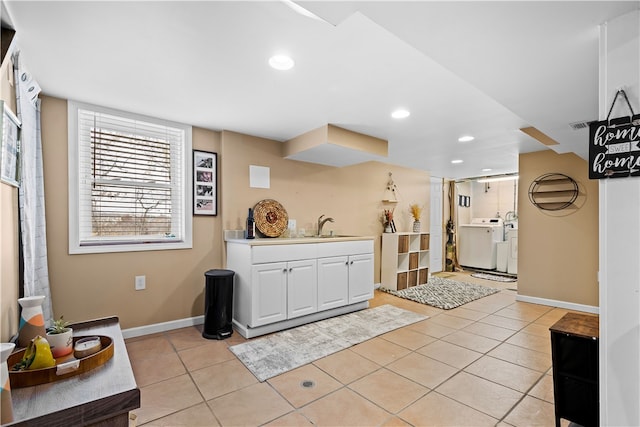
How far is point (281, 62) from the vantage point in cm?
200

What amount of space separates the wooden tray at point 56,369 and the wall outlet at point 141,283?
1519 millimetres

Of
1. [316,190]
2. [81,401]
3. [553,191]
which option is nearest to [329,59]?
[81,401]

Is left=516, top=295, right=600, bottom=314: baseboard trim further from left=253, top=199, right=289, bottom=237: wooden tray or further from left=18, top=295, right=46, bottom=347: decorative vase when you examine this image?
left=18, top=295, right=46, bottom=347: decorative vase

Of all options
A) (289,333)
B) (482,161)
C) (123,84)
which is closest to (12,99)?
(123,84)

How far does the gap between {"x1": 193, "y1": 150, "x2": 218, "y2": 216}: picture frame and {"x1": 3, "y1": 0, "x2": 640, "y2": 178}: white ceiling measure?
1.68 feet

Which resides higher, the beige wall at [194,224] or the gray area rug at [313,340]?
the beige wall at [194,224]

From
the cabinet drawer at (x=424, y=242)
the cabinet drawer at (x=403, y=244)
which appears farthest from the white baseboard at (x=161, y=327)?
the cabinet drawer at (x=424, y=242)

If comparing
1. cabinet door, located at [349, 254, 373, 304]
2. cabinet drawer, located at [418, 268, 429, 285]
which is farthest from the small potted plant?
cabinet drawer, located at [418, 268, 429, 285]

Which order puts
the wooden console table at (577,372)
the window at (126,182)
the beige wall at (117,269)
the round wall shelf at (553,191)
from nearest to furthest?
1. the wooden console table at (577,372)
2. the beige wall at (117,269)
3. the window at (126,182)
4. the round wall shelf at (553,191)

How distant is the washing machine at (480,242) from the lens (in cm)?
696

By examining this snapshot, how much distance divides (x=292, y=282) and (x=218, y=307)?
80 cm

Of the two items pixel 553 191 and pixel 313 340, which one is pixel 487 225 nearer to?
pixel 553 191

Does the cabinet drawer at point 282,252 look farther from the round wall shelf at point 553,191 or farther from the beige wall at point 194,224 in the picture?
the round wall shelf at point 553,191

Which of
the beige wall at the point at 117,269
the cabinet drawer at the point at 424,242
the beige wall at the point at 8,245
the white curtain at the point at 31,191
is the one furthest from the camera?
the cabinet drawer at the point at 424,242
